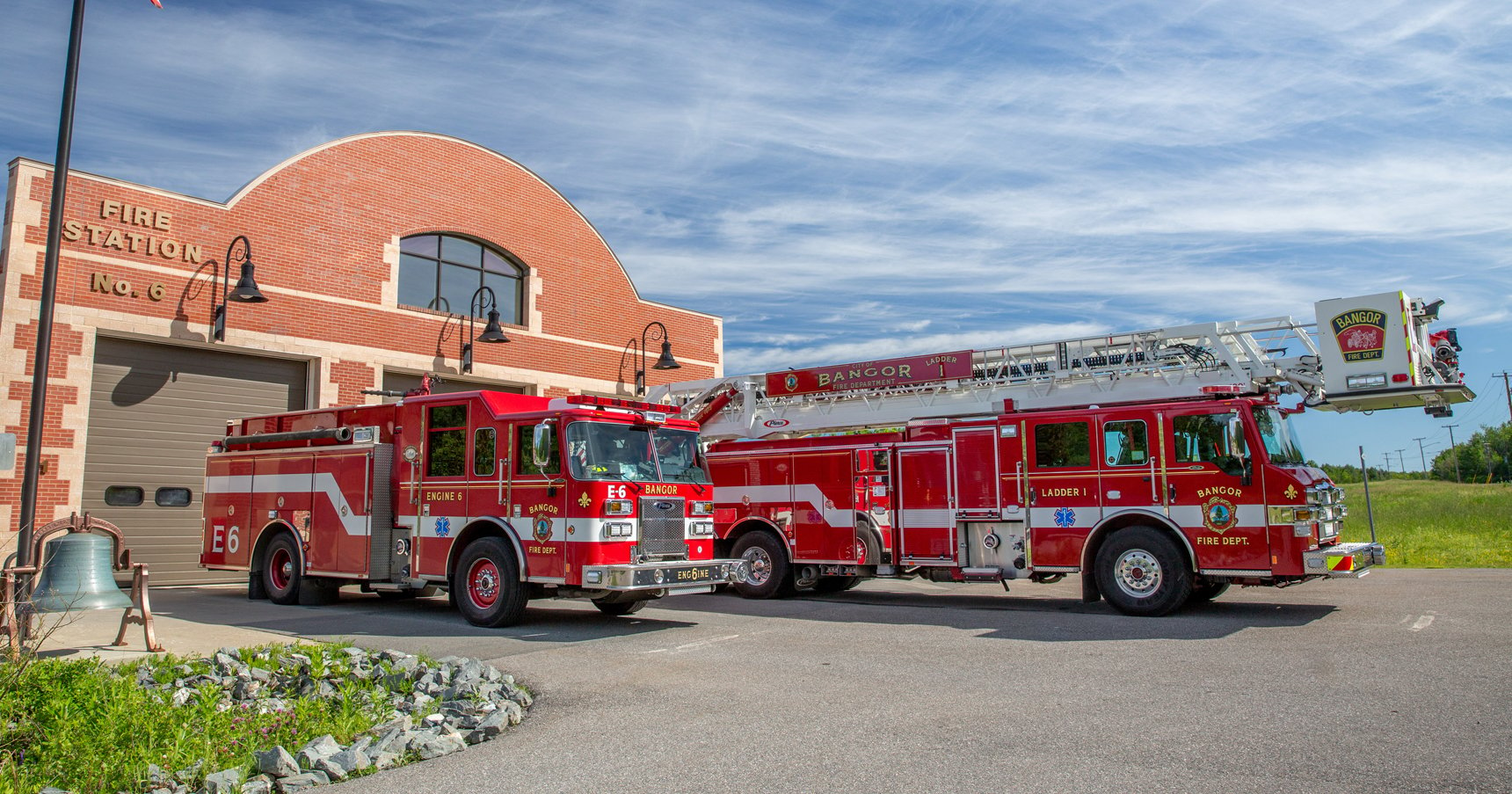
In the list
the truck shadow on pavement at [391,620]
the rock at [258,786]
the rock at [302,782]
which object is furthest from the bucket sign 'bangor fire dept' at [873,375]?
the rock at [258,786]

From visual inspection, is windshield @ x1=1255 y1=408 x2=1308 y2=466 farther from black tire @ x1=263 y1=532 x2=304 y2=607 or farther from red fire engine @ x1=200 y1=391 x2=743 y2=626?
black tire @ x1=263 y1=532 x2=304 y2=607

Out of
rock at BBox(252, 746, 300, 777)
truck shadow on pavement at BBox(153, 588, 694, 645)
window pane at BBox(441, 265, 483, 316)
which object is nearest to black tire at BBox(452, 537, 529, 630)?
truck shadow on pavement at BBox(153, 588, 694, 645)

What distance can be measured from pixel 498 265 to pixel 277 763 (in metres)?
17.0

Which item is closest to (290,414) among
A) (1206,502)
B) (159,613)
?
(159,613)

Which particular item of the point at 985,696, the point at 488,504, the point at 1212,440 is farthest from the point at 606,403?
the point at 1212,440

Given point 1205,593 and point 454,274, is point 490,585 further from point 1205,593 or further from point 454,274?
point 454,274

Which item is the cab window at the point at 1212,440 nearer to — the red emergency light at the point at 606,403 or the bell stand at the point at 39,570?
the red emergency light at the point at 606,403

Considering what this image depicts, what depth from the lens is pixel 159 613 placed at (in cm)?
1222

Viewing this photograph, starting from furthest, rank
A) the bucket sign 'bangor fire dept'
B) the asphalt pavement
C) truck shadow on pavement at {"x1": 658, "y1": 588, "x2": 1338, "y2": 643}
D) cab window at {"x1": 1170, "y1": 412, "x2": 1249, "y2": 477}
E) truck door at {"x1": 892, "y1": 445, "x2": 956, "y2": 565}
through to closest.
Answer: the bucket sign 'bangor fire dept' < truck door at {"x1": 892, "y1": 445, "x2": 956, "y2": 565} < cab window at {"x1": 1170, "y1": 412, "x2": 1249, "y2": 477} < truck shadow on pavement at {"x1": 658, "y1": 588, "x2": 1338, "y2": 643} < the asphalt pavement

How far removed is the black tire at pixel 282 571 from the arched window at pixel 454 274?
6.82 meters

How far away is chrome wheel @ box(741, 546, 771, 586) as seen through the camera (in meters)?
14.9

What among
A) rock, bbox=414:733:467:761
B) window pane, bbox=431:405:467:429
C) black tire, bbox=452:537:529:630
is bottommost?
rock, bbox=414:733:467:761

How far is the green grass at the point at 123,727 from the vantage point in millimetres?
5242

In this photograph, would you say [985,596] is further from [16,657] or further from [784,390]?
[16,657]
